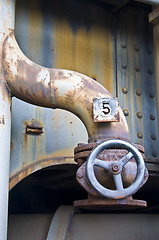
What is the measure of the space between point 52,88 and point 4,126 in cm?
27

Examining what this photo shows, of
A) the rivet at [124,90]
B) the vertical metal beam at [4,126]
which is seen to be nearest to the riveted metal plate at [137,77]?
the rivet at [124,90]

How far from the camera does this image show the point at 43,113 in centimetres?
219

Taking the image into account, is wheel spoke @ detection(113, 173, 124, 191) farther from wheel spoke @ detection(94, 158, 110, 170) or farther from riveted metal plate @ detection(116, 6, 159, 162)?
riveted metal plate @ detection(116, 6, 159, 162)

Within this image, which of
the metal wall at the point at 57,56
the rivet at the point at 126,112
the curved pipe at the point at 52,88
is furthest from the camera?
the rivet at the point at 126,112

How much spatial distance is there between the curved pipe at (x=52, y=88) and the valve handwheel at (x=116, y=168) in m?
0.19

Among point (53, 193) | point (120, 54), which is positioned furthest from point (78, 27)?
point (53, 193)

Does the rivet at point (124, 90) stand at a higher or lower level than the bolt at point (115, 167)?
higher

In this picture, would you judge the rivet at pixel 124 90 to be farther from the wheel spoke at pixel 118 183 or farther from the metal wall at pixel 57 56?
the wheel spoke at pixel 118 183

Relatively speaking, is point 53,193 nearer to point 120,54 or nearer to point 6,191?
point 120,54

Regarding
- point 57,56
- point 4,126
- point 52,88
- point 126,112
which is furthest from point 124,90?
point 4,126

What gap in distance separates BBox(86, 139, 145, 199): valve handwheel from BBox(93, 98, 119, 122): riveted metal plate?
0.14 meters

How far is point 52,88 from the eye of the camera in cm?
183

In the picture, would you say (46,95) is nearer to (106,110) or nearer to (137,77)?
(106,110)

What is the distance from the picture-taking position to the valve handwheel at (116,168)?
154 centimetres
